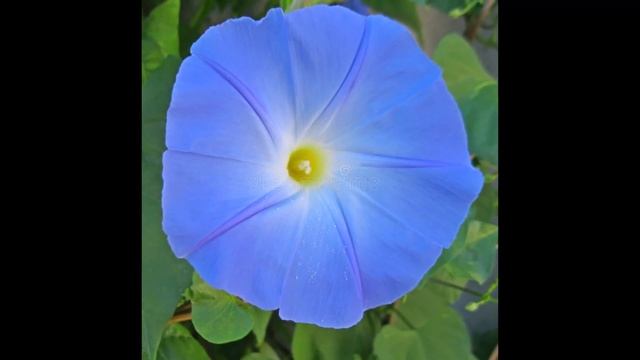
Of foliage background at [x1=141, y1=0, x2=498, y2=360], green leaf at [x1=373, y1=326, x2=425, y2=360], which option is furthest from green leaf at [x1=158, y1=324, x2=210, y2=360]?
green leaf at [x1=373, y1=326, x2=425, y2=360]

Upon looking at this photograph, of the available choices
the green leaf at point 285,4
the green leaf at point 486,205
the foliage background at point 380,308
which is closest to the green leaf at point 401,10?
the foliage background at point 380,308

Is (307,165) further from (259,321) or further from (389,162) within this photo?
(259,321)

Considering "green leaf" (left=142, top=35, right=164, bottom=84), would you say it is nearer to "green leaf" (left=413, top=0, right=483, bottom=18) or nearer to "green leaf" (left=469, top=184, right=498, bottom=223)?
"green leaf" (left=413, top=0, right=483, bottom=18)

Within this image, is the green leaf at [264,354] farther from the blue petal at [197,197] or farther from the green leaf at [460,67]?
the green leaf at [460,67]
